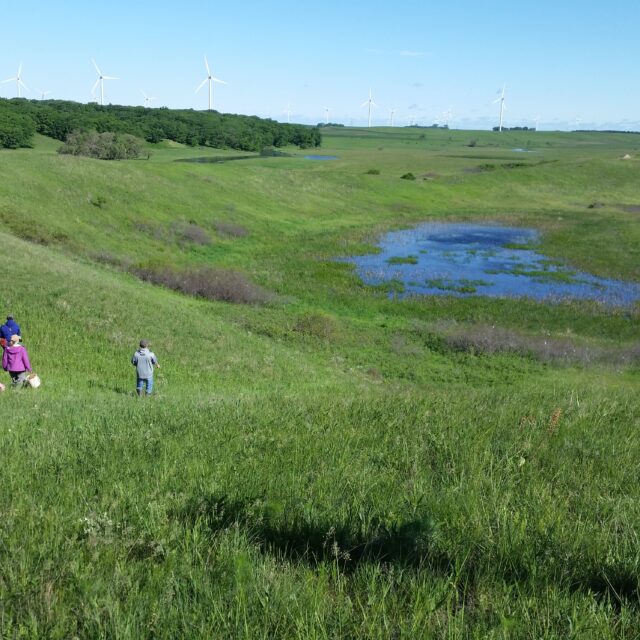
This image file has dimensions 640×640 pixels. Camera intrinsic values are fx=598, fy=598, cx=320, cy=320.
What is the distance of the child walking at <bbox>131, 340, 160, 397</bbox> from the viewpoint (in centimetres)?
1747

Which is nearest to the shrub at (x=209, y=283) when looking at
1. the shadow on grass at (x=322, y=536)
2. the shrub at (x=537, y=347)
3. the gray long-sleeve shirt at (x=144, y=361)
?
the shrub at (x=537, y=347)

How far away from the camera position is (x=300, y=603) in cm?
349

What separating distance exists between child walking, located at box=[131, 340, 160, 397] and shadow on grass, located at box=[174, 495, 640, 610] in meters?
13.0

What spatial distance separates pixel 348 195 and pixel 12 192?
53475 millimetres

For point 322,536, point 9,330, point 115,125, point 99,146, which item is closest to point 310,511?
point 322,536

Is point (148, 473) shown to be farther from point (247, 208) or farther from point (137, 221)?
point (247, 208)

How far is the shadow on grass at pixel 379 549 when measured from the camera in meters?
3.86

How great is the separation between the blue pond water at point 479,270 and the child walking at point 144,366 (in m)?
29.5

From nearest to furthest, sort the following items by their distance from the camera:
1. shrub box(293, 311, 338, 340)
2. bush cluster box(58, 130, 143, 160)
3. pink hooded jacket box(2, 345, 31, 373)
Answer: pink hooded jacket box(2, 345, 31, 373)
shrub box(293, 311, 338, 340)
bush cluster box(58, 130, 143, 160)

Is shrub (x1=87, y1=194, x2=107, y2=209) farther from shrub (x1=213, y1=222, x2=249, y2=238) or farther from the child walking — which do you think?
the child walking

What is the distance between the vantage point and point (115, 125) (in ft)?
463

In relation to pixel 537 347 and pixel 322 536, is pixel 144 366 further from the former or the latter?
pixel 537 347


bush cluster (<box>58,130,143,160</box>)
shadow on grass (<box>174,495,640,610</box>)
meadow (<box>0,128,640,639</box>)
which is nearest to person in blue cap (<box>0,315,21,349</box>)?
meadow (<box>0,128,640,639</box>)

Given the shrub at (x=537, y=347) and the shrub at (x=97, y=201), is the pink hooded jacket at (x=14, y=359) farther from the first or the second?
the shrub at (x=97, y=201)
